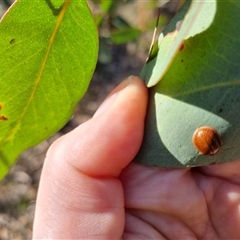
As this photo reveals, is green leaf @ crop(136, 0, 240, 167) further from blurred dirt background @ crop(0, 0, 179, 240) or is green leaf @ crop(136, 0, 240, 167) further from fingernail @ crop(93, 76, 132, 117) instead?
blurred dirt background @ crop(0, 0, 179, 240)

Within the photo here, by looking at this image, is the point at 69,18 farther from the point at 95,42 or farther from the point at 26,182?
the point at 26,182

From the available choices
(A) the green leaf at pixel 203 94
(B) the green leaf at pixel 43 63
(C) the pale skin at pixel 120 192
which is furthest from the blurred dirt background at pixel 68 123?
(A) the green leaf at pixel 203 94

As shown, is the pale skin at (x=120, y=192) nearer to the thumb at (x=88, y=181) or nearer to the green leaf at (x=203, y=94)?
the thumb at (x=88, y=181)

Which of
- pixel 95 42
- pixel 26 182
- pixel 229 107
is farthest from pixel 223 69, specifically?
pixel 26 182

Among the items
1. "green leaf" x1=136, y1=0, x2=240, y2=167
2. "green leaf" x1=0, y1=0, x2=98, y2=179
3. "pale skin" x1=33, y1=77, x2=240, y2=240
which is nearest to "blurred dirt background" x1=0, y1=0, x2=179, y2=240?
"pale skin" x1=33, y1=77, x2=240, y2=240

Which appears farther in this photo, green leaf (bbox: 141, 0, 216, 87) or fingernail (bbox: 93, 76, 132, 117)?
fingernail (bbox: 93, 76, 132, 117)

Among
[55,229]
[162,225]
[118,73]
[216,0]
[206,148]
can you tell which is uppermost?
[216,0]

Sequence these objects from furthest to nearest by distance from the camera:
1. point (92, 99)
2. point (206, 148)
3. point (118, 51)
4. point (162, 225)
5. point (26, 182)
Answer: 1. point (118, 51)
2. point (92, 99)
3. point (26, 182)
4. point (162, 225)
5. point (206, 148)
